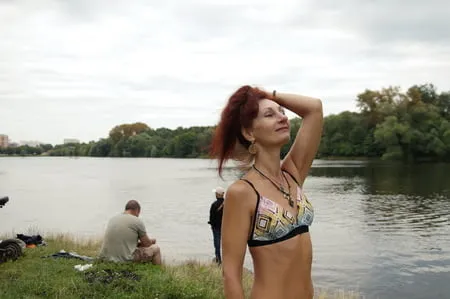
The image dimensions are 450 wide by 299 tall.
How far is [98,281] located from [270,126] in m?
6.77

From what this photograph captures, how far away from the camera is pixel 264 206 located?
246cm

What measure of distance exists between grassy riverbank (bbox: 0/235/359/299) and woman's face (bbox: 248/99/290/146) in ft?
18.6

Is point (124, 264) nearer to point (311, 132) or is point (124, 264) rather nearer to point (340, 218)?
point (311, 132)

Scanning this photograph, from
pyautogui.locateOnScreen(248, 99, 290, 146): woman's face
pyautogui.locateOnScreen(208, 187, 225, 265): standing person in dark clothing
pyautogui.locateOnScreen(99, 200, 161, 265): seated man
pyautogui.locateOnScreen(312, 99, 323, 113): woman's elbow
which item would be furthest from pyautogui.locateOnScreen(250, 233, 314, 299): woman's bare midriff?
pyautogui.locateOnScreen(208, 187, 225, 265): standing person in dark clothing

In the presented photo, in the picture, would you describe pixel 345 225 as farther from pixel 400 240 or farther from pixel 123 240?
pixel 123 240

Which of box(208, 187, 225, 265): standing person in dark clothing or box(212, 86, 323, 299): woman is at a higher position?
box(212, 86, 323, 299): woman

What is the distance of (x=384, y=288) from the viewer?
14227 millimetres

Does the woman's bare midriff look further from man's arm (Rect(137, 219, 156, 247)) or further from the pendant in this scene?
man's arm (Rect(137, 219, 156, 247))

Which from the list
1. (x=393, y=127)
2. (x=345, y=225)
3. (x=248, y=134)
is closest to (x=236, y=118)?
(x=248, y=134)

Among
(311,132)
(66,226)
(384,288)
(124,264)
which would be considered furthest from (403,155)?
(311,132)

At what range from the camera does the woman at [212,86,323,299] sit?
2.44 metres

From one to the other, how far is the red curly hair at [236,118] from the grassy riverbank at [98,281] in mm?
5514

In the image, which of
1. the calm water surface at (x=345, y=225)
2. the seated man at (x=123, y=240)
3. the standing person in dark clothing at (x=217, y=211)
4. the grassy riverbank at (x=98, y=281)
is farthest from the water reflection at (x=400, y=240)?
the seated man at (x=123, y=240)

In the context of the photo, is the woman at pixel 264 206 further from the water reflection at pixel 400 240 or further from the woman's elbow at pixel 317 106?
the water reflection at pixel 400 240
